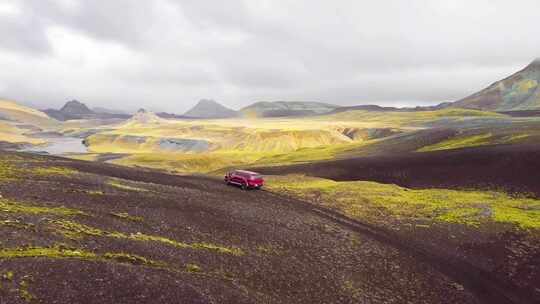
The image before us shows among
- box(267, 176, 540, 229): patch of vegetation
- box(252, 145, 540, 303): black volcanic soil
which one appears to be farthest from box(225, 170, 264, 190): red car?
box(252, 145, 540, 303): black volcanic soil

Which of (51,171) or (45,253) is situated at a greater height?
(51,171)

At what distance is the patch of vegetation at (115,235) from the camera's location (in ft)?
71.6

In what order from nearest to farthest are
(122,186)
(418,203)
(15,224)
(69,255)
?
(69,255) → (15,224) → (122,186) → (418,203)

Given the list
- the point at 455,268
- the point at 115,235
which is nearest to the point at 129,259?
the point at 115,235

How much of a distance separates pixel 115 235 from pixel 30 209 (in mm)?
6073

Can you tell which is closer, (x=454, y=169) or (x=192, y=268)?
(x=192, y=268)

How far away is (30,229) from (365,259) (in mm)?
21352

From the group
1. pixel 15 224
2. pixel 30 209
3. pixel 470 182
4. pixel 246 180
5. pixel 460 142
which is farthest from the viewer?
pixel 460 142

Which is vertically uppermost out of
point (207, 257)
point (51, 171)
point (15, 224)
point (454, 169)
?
point (51, 171)

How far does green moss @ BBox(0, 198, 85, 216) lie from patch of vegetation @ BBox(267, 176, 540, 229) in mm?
26640

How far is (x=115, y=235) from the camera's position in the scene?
23.0 m

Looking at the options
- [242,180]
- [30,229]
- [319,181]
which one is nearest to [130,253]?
[30,229]

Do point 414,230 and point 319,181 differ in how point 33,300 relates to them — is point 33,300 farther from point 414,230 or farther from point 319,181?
point 319,181

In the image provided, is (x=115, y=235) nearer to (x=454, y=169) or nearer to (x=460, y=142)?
(x=454, y=169)
